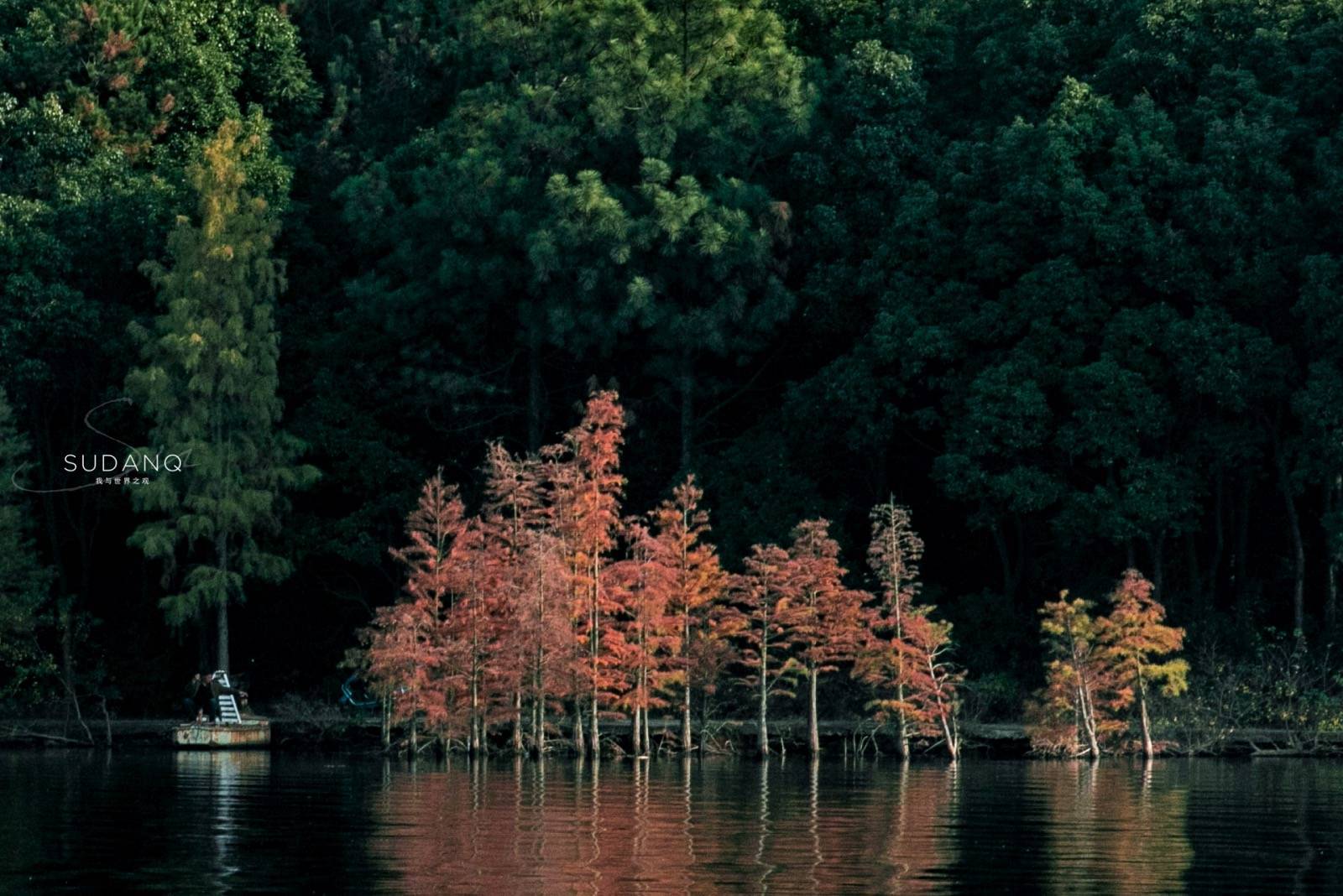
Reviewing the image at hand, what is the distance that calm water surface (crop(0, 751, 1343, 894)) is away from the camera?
23.2 m

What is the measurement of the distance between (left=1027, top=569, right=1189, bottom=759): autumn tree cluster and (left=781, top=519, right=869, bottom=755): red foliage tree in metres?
3.74

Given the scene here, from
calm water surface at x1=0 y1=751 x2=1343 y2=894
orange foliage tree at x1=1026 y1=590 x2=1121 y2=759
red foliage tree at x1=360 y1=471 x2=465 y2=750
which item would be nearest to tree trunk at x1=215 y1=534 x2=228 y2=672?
red foliage tree at x1=360 y1=471 x2=465 y2=750

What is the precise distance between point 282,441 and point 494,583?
10795 mm

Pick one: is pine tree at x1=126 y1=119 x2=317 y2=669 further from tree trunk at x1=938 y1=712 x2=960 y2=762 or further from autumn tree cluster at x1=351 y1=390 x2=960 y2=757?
tree trunk at x1=938 y1=712 x2=960 y2=762

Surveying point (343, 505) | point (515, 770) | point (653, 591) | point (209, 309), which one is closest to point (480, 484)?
point (343, 505)

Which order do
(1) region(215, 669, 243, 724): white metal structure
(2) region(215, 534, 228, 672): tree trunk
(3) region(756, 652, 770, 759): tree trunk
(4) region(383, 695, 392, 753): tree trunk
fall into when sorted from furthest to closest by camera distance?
(2) region(215, 534, 228, 672): tree trunk < (1) region(215, 669, 243, 724): white metal structure < (3) region(756, 652, 770, 759): tree trunk < (4) region(383, 695, 392, 753): tree trunk

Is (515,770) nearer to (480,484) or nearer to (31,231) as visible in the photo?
(480,484)

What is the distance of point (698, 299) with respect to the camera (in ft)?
177

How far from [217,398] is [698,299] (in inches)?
447

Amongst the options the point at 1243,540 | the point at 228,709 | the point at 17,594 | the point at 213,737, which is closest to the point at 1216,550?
the point at 1243,540

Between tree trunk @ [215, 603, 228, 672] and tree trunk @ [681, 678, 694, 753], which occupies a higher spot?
tree trunk @ [215, 603, 228, 672]

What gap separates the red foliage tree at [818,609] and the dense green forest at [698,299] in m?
3.71

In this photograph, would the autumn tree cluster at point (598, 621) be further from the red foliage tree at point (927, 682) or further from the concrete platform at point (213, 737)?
the concrete platform at point (213, 737)

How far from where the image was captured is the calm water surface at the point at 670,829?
23.2 m
